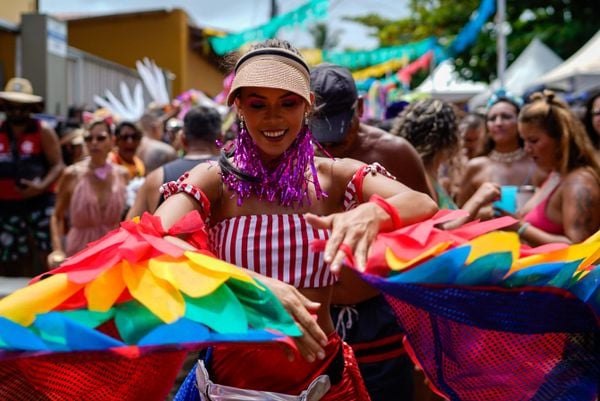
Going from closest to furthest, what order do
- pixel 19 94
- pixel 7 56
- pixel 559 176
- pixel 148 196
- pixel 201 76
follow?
1. pixel 559 176
2. pixel 148 196
3. pixel 19 94
4. pixel 7 56
5. pixel 201 76

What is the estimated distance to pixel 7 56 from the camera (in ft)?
47.2

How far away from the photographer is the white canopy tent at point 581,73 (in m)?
12.8

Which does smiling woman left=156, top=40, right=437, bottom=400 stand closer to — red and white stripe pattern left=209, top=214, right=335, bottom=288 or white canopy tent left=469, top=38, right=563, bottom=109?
red and white stripe pattern left=209, top=214, right=335, bottom=288

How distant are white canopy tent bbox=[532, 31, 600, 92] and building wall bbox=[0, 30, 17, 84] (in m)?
8.78

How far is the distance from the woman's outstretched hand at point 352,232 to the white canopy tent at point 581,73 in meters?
11.3

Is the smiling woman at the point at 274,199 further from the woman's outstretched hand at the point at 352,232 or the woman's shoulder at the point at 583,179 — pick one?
the woman's shoulder at the point at 583,179

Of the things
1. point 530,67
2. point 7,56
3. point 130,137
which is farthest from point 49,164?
point 530,67

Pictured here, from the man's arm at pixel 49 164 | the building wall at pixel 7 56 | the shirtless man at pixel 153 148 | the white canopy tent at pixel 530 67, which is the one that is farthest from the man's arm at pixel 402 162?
the white canopy tent at pixel 530 67

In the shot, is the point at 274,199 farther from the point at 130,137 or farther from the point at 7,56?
the point at 7,56

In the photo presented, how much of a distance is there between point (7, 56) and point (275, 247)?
13.0m

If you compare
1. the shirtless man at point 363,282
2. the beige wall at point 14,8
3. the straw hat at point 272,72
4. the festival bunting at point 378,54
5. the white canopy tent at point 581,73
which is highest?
the beige wall at point 14,8

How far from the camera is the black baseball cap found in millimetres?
3936

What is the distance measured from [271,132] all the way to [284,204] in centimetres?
23

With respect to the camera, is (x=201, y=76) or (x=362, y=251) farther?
(x=201, y=76)
